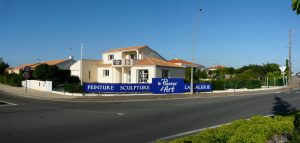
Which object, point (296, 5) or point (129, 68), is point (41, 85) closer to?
point (129, 68)

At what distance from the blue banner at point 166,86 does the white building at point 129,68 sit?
6.62 m

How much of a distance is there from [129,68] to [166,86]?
14.5m

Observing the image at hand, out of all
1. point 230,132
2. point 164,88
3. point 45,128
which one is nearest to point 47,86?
point 164,88

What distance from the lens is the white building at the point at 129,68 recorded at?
131 feet

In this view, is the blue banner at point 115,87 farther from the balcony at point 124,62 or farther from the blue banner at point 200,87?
the balcony at point 124,62

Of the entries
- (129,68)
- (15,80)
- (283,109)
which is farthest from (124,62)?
(283,109)

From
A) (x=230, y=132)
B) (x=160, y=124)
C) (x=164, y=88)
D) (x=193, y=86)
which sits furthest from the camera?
(x=193, y=86)

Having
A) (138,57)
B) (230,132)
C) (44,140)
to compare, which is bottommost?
(44,140)

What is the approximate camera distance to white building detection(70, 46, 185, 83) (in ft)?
131

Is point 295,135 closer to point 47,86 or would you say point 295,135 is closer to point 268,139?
point 268,139

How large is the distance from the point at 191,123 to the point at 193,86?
21550mm

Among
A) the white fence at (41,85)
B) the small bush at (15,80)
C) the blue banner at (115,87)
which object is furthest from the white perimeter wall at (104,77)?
the blue banner at (115,87)

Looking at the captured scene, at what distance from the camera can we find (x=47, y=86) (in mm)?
34844

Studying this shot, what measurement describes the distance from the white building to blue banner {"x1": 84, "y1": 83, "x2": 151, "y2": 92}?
7571mm
